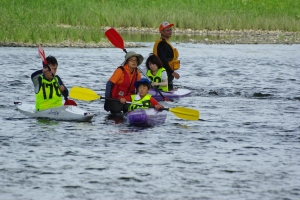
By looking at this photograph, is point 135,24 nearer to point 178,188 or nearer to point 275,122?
point 275,122

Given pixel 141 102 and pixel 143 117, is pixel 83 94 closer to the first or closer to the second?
pixel 141 102

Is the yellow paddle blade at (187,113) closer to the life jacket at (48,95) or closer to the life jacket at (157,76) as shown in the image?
the life jacket at (48,95)

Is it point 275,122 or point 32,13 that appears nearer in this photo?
point 275,122

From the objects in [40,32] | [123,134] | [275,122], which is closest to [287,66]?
[40,32]

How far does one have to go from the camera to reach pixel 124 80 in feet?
47.5

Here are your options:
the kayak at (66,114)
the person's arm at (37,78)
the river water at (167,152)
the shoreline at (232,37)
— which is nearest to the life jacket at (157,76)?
the river water at (167,152)

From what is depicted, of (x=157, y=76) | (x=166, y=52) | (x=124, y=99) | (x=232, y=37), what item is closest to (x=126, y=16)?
(x=232, y=37)

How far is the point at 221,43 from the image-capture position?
3716 centimetres

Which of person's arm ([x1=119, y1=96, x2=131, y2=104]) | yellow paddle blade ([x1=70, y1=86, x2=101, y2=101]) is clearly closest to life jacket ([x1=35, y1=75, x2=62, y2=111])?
yellow paddle blade ([x1=70, y1=86, x2=101, y2=101])

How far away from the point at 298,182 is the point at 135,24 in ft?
105

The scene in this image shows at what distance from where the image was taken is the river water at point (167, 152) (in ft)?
31.6

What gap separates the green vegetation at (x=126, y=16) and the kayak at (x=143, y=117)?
18.9 meters

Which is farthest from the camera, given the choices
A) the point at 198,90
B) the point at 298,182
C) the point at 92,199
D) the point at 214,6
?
the point at 214,6

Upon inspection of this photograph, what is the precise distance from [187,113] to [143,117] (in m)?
0.95
